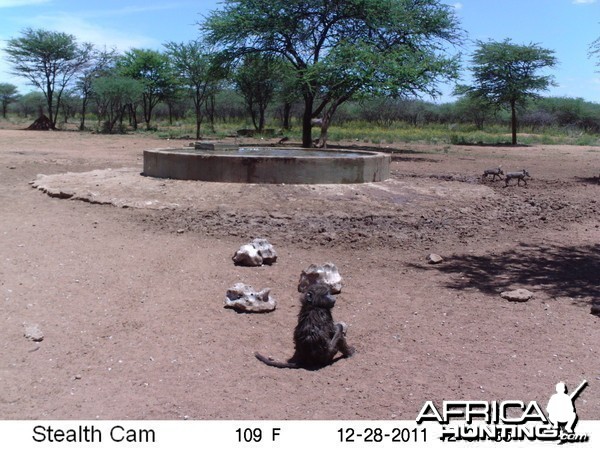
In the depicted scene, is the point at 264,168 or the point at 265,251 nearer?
the point at 265,251

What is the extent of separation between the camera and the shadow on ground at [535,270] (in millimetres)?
5949

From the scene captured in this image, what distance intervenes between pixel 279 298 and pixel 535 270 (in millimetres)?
2826

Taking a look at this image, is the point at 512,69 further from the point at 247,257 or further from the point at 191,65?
the point at 247,257

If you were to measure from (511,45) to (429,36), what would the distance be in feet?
41.8

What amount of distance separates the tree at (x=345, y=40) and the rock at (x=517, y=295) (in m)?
15.4

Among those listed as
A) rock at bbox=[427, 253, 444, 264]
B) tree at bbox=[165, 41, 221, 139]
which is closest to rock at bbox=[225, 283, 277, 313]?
rock at bbox=[427, 253, 444, 264]

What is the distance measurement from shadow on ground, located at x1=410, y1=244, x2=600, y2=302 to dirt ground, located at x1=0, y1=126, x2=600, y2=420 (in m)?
0.03

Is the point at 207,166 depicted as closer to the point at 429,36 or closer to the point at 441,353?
the point at 441,353

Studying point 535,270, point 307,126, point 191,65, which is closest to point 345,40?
point 307,126

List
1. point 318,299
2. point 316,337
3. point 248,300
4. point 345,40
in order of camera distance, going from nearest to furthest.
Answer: point 316,337 < point 318,299 < point 248,300 < point 345,40

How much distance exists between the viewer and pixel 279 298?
5.54m

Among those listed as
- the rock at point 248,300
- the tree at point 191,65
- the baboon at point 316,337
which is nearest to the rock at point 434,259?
the rock at point 248,300

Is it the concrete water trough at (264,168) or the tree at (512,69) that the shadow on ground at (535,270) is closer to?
the concrete water trough at (264,168)

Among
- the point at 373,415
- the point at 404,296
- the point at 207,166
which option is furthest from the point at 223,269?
the point at 207,166
